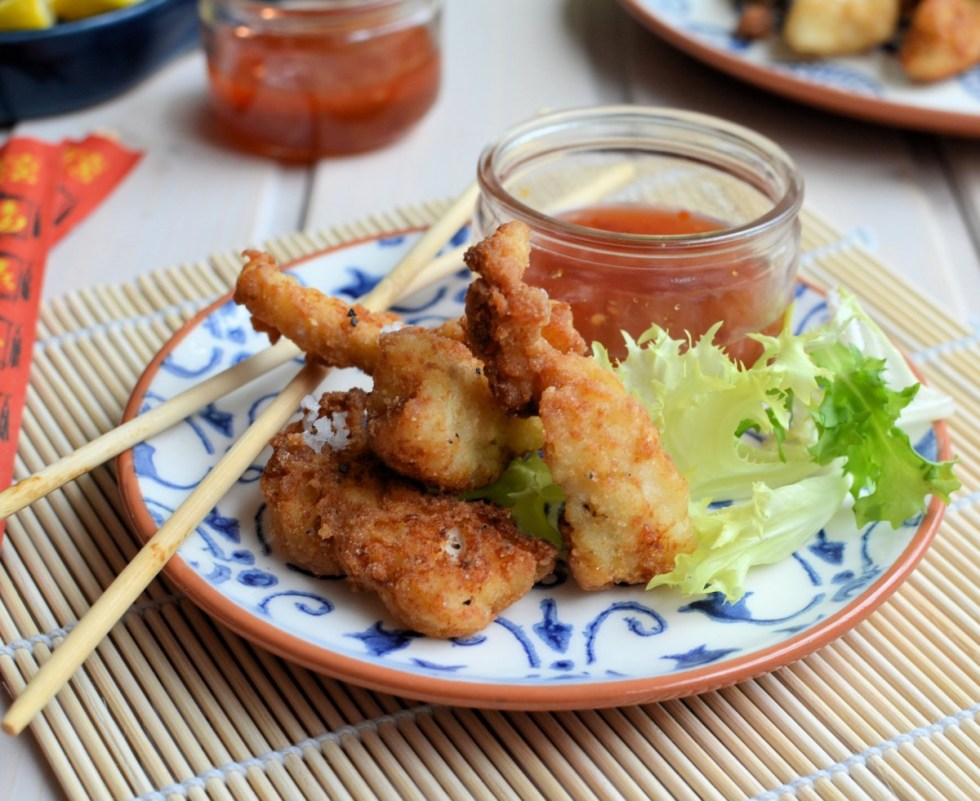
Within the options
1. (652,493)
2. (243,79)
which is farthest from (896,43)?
(652,493)

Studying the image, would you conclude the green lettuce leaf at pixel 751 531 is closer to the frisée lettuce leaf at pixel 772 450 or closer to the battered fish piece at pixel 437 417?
the frisée lettuce leaf at pixel 772 450

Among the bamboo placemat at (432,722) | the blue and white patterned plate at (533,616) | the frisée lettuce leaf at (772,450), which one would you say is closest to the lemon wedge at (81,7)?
the blue and white patterned plate at (533,616)

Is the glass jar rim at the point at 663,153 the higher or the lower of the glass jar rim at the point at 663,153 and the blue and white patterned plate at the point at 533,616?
the higher

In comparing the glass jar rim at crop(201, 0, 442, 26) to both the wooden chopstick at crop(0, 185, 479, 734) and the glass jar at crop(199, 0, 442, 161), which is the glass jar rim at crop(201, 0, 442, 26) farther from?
the wooden chopstick at crop(0, 185, 479, 734)

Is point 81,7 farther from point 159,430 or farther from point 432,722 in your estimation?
point 432,722

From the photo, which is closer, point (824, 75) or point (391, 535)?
point (391, 535)

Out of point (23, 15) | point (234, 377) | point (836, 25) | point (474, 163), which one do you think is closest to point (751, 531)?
point (234, 377)

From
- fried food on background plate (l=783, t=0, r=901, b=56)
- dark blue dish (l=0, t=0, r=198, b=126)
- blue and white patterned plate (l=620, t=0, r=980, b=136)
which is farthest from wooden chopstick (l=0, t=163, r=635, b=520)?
dark blue dish (l=0, t=0, r=198, b=126)

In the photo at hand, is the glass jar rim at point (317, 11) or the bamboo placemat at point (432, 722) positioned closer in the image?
the bamboo placemat at point (432, 722)
